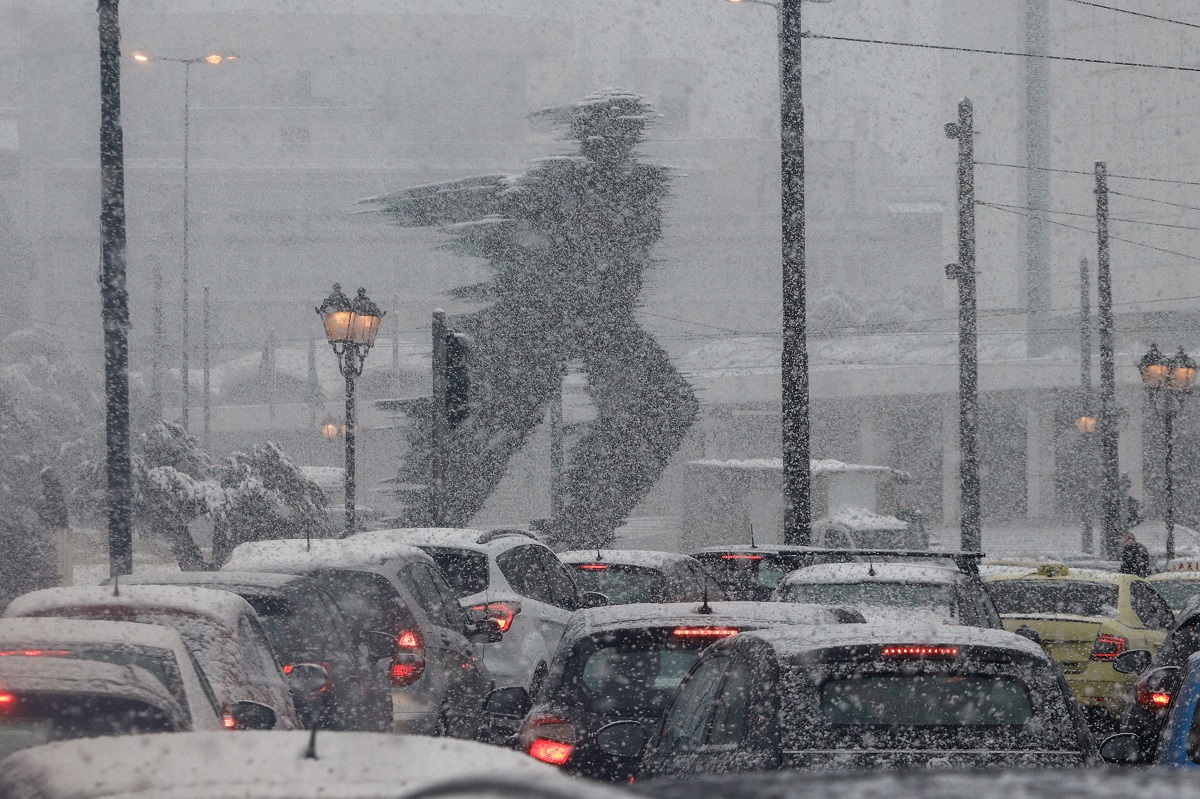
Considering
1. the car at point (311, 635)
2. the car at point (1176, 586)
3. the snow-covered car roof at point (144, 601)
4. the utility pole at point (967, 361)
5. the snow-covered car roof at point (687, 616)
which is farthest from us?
the utility pole at point (967, 361)

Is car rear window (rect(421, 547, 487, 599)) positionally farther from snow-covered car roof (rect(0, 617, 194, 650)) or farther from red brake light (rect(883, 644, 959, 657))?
red brake light (rect(883, 644, 959, 657))

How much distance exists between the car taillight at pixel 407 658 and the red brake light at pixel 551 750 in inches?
143

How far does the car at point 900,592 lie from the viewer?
1050 centimetres

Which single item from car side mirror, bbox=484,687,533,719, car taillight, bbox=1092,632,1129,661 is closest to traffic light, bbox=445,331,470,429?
car taillight, bbox=1092,632,1129,661

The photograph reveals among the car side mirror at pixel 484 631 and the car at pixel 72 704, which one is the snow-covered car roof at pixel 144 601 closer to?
the car at pixel 72 704

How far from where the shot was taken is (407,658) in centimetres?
1045

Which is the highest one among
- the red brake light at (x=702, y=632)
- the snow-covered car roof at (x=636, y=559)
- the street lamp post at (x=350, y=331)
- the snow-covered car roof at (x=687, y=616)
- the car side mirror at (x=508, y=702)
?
the street lamp post at (x=350, y=331)

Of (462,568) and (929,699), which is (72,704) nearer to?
(929,699)

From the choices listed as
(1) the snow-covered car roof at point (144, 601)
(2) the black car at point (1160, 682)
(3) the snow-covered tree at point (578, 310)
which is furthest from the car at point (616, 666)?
(3) the snow-covered tree at point (578, 310)

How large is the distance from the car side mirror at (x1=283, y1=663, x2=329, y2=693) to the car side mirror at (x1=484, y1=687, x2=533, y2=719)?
82 centimetres

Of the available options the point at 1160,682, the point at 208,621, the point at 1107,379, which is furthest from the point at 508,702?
the point at 1107,379

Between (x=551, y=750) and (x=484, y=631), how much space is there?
16.6 feet

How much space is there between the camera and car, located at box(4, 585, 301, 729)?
6855 mm

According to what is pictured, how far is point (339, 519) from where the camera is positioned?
1866 inches
